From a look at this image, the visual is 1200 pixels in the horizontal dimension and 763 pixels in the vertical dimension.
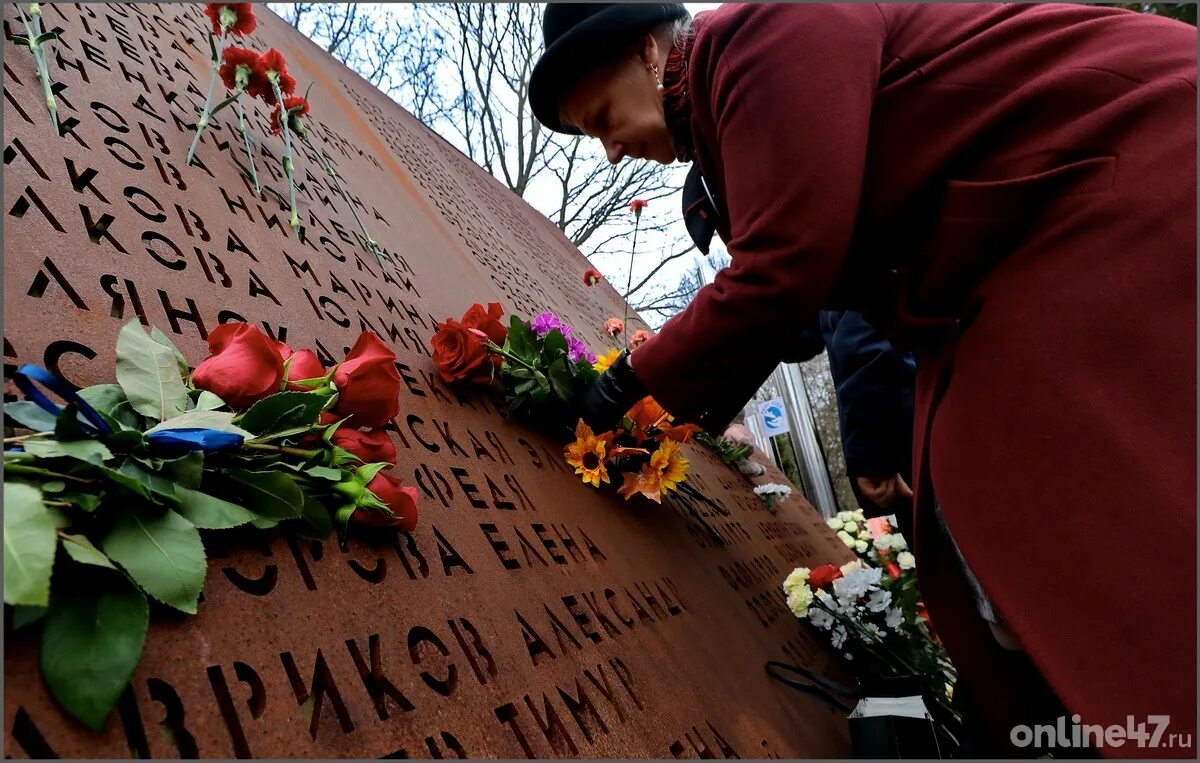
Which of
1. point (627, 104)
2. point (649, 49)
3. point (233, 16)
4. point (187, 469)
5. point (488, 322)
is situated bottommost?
point (488, 322)

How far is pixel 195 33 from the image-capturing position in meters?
1.48

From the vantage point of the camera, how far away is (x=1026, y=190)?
0.83m

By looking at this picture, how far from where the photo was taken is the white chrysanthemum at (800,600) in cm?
183

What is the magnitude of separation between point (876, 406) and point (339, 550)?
1.56 m

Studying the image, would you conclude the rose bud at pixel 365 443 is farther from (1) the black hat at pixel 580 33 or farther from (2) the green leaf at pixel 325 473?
(1) the black hat at pixel 580 33

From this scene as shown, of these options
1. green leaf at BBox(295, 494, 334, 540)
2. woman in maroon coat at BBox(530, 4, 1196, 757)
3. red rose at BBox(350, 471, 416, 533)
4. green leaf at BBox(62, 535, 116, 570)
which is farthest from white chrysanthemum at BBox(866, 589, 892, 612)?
green leaf at BBox(62, 535, 116, 570)

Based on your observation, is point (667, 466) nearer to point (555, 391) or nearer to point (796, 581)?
point (555, 391)

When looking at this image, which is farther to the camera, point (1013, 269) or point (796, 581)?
point (796, 581)

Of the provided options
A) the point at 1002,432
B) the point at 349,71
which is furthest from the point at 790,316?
the point at 349,71

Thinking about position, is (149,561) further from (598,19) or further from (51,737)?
(598,19)

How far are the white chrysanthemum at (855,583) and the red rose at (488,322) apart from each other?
1227 mm

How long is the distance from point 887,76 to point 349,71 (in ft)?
9.15

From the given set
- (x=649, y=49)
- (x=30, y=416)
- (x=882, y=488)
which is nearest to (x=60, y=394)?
(x=30, y=416)

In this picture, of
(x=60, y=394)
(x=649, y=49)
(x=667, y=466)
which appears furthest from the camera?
(x=667, y=466)
